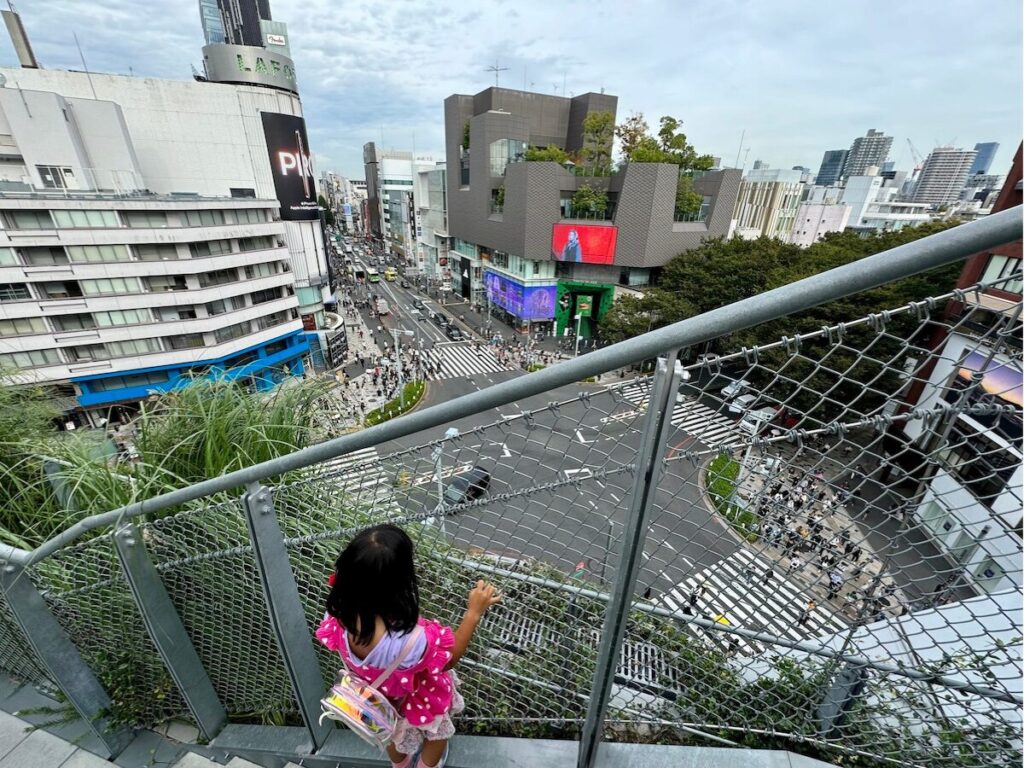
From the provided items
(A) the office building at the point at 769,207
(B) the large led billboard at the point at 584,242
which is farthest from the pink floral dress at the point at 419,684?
(A) the office building at the point at 769,207

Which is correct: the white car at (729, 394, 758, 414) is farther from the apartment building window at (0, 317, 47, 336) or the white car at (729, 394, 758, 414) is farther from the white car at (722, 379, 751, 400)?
the apartment building window at (0, 317, 47, 336)

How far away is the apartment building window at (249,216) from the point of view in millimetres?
17150

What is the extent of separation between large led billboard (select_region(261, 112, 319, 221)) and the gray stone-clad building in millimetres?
9653

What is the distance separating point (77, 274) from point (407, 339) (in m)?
14.4

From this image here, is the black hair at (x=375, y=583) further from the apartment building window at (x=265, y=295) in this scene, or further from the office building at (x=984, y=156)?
the office building at (x=984, y=156)

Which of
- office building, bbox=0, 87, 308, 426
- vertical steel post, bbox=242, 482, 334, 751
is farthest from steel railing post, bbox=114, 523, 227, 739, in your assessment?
office building, bbox=0, 87, 308, 426

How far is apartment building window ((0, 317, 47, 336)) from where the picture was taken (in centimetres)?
1381

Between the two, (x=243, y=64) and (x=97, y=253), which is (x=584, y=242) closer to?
(x=243, y=64)

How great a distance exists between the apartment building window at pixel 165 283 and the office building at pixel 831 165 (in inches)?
6269

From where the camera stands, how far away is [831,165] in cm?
13350

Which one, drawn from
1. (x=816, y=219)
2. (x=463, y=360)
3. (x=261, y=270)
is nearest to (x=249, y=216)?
(x=261, y=270)

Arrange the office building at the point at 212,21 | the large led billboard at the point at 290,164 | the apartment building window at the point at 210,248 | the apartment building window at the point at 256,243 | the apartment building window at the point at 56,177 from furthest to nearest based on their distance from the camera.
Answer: the office building at the point at 212,21
the large led billboard at the point at 290,164
the apartment building window at the point at 256,243
the apartment building window at the point at 210,248
the apartment building window at the point at 56,177

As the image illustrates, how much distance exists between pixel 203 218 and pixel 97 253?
131 inches

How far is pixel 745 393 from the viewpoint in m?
1.19
